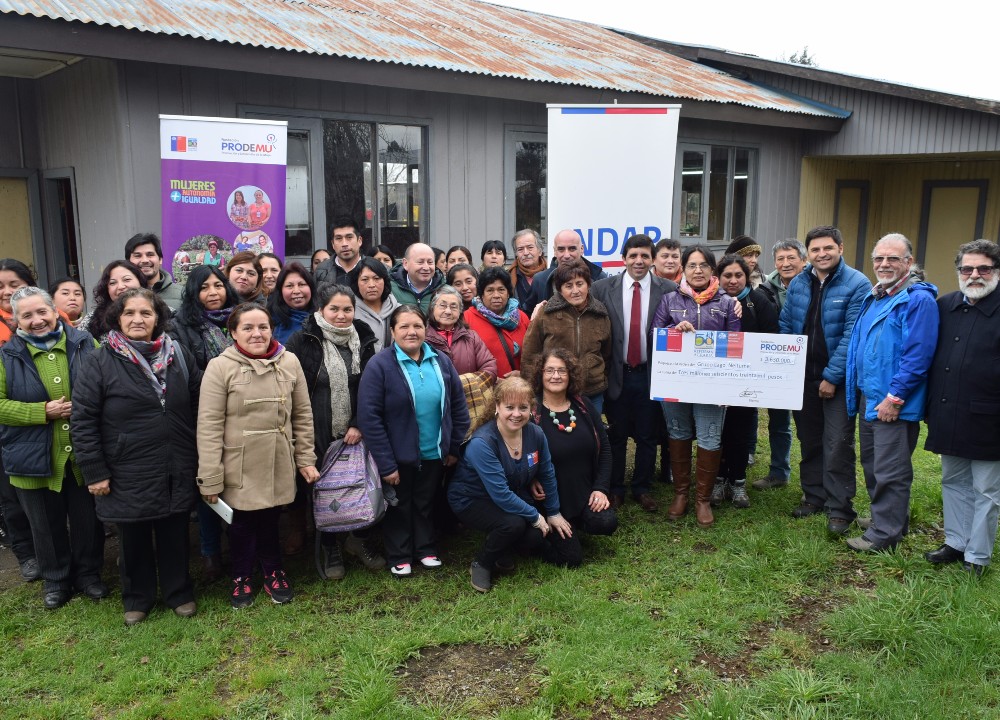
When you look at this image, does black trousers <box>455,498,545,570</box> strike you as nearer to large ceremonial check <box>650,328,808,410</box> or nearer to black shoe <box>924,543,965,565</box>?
large ceremonial check <box>650,328,808,410</box>

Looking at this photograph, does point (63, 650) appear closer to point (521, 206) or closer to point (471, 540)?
point (471, 540)

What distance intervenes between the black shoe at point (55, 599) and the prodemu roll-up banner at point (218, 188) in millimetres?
2461

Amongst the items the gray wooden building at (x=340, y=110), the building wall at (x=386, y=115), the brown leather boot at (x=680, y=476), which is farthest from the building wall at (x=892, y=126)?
the brown leather boot at (x=680, y=476)

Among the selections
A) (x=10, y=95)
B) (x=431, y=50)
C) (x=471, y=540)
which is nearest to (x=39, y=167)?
(x=10, y=95)

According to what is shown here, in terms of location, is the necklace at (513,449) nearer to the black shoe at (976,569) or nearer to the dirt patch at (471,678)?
the dirt patch at (471,678)

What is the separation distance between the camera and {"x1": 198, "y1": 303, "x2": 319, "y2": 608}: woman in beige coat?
384 cm

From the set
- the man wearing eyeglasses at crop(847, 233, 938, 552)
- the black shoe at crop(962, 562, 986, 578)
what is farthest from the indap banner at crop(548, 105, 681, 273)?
the black shoe at crop(962, 562, 986, 578)

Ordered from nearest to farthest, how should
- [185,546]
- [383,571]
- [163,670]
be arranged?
1. [163,670]
2. [185,546]
3. [383,571]

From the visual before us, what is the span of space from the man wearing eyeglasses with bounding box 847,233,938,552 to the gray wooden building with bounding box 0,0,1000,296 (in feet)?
8.15

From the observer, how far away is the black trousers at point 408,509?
4500mm

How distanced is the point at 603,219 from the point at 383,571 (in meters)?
3.37

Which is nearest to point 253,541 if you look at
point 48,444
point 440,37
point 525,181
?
point 48,444

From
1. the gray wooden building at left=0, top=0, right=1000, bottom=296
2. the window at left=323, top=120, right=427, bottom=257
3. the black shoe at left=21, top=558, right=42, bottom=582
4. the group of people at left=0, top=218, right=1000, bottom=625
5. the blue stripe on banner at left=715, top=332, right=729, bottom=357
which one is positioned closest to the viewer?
the group of people at left=0, top=218, right=1000, bottom=625

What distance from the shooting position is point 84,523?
423 cm
